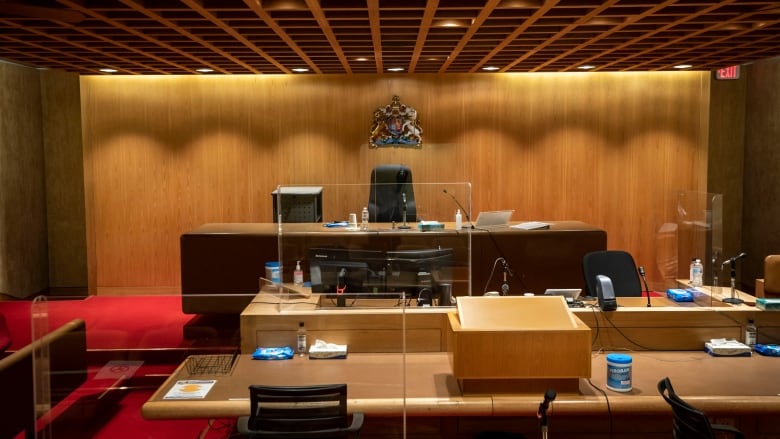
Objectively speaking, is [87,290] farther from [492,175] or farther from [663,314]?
[663,314]

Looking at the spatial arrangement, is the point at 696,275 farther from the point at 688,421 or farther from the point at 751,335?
the point at 688,421

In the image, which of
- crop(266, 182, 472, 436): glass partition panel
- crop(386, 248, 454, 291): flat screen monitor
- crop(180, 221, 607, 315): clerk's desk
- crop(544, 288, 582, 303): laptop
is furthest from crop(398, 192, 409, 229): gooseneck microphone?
crop(544, 288, 582, 303): laptop

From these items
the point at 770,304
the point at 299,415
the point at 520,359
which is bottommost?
the point at 299,415

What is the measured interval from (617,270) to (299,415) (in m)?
2.95

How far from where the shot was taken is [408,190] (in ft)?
23.1

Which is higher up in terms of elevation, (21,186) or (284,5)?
(284,5)

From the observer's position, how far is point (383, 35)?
5.93 m

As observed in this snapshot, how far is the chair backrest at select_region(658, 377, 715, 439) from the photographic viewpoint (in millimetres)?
2588

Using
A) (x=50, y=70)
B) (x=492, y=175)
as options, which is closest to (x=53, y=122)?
(x=50, y=70)

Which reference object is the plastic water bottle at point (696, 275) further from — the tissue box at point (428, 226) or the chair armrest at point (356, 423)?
the chair armrest at point (356, 423)

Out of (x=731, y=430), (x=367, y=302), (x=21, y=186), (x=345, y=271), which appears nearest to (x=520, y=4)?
(x=345, y=271)

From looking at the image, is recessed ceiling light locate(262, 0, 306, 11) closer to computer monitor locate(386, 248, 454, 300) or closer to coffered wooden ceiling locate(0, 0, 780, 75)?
coffered wooden ceiling locate(0, 0, 780, 75)

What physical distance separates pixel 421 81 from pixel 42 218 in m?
4.83

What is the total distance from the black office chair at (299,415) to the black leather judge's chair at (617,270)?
103 inches
